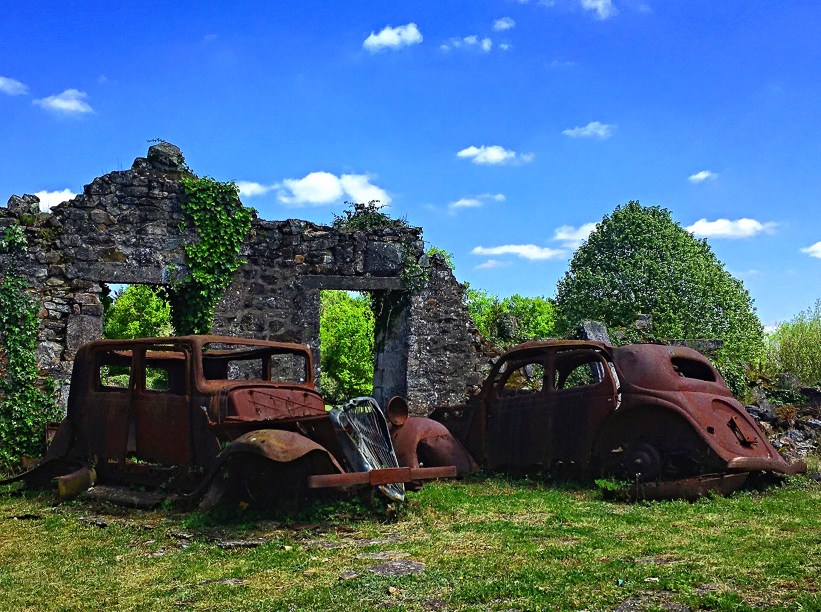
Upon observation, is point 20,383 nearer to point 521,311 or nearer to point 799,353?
point 799,353

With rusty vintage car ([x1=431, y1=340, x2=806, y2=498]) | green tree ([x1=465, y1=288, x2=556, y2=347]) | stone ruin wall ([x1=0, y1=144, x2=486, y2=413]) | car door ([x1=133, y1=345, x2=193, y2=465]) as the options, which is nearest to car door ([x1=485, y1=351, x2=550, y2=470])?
rusty vintage car ([x1=431, y1=340, x2=806, y2=498])

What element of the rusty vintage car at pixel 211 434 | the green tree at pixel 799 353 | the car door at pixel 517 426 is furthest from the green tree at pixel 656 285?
the rusty vintage car at pixel 211 434

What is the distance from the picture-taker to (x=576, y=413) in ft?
26.8

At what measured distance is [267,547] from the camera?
210 inches

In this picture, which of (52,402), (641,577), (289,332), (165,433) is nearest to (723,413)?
(641,577)

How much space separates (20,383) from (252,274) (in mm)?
3465

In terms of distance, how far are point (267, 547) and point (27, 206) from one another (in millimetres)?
7407

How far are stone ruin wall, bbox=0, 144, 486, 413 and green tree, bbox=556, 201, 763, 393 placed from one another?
191 inches

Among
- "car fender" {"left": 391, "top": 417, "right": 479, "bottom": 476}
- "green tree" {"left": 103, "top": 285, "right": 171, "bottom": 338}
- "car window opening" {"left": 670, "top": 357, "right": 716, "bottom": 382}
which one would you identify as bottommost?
"car fender" {"left": 391, "top": 417, "right": 479, "bottom": 476}

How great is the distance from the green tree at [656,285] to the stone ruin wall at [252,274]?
4.86m

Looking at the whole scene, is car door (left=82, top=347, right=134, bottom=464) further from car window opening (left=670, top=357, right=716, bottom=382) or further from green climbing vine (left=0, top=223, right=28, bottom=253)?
car window opening (left=670, top=357, right=716, bottom=382)

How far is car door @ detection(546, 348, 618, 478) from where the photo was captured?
7969 mm

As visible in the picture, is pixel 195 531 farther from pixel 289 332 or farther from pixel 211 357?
pixel 289 332

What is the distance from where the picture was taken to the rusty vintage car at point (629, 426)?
7.32m
